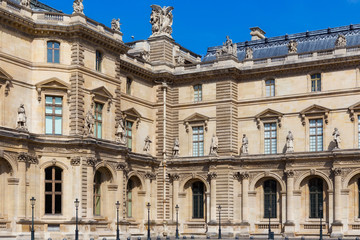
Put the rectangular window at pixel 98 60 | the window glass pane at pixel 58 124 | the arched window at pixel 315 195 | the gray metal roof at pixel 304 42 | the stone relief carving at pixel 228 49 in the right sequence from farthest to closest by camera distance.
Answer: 1. the gray metal roof at pixel 304 42
2. the stone relief carving at pixel 228 49
3. the arched window at pixel 315 195
4. the rectangular window at pixel 98 60
5. the window glass pane at pixel 58 124

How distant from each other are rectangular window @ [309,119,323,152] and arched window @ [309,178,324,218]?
2786 millimetres

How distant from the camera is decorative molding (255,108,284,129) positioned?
62.2 metres

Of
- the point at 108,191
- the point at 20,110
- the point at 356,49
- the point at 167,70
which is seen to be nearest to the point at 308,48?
the point at 356,49

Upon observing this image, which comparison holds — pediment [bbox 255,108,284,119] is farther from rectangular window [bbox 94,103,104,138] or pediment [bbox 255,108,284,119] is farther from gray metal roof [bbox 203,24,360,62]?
rectangular window [bbox 94,103,104,138]

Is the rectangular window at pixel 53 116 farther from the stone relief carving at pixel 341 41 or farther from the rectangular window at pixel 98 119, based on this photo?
the stone relief carving at pixel 341 41

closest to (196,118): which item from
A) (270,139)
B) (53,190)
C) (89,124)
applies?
(270,139)

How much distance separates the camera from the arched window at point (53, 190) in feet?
165

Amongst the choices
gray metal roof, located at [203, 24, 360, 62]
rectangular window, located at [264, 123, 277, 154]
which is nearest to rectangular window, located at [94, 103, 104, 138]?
rectangular window, located at [264, 123, 277, 154]

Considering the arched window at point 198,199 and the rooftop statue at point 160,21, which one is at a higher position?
the rooftop statue at point 160,21

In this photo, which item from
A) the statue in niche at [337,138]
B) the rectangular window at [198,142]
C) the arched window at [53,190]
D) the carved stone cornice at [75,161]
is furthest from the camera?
the rectangular window at [198,142]

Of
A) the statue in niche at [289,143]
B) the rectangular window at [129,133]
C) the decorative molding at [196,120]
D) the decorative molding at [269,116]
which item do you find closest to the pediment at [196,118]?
the decorative molding at [196,120]

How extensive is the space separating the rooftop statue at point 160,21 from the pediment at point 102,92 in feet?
45.8

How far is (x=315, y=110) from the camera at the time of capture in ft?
199

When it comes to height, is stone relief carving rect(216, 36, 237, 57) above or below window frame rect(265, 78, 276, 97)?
above
